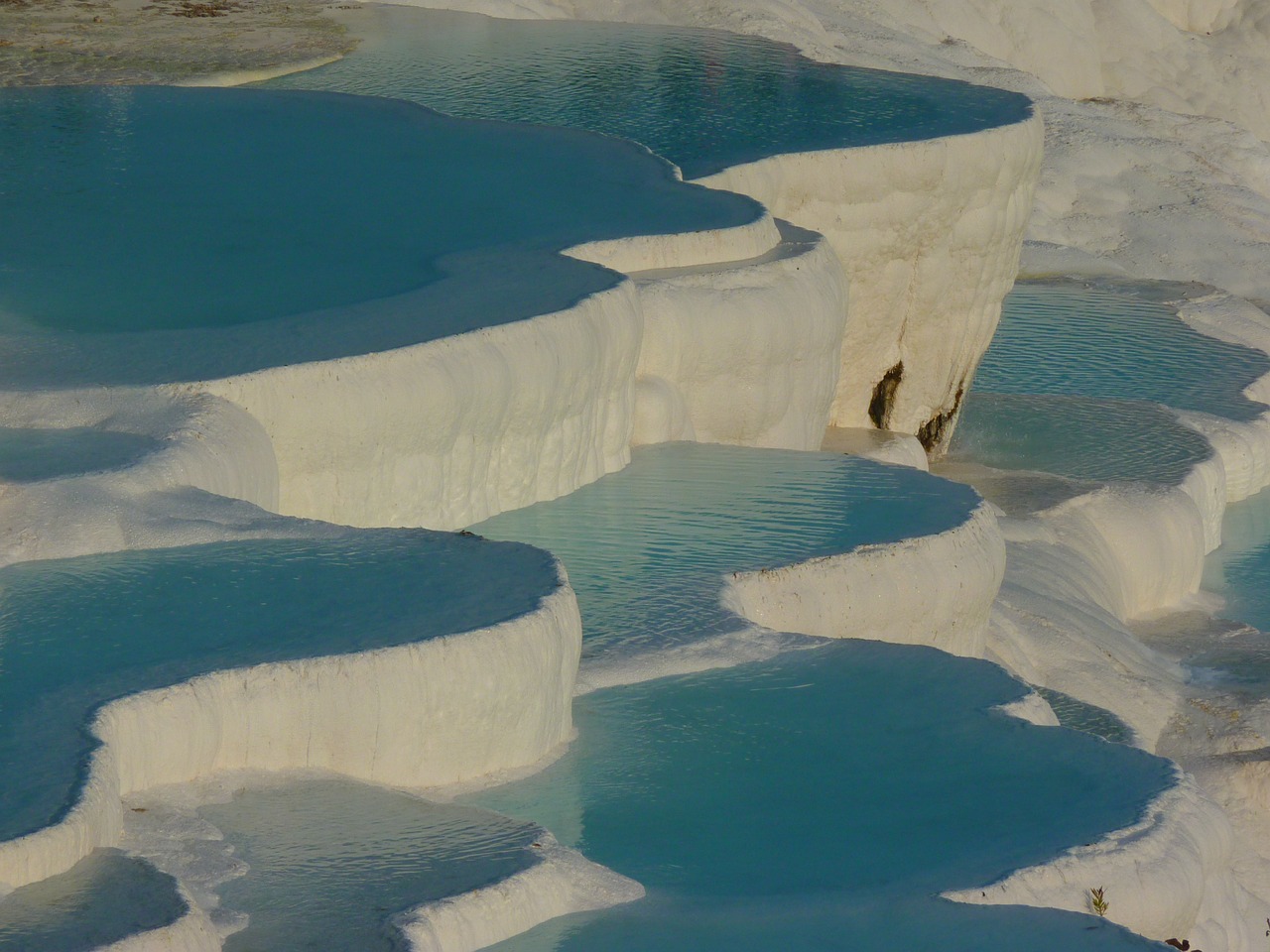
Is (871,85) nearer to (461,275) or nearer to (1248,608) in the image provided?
(1248,608)

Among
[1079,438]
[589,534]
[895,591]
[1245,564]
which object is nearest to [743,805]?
[895,591]

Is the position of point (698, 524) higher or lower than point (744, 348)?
lower

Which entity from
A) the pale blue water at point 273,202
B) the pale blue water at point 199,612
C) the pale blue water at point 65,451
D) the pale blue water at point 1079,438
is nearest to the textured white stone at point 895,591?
the pale blue water at point 199,612

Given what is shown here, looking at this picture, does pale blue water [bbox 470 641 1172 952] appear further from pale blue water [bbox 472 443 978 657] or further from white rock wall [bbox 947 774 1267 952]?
pale blue water [bbox 472 443 978 657]

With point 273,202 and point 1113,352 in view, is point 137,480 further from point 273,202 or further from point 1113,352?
point 1113,352

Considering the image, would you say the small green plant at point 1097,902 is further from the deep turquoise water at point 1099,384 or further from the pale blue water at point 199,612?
the deep turquoise water at point 1099,384

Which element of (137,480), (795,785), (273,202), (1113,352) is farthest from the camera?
(1113,352)
